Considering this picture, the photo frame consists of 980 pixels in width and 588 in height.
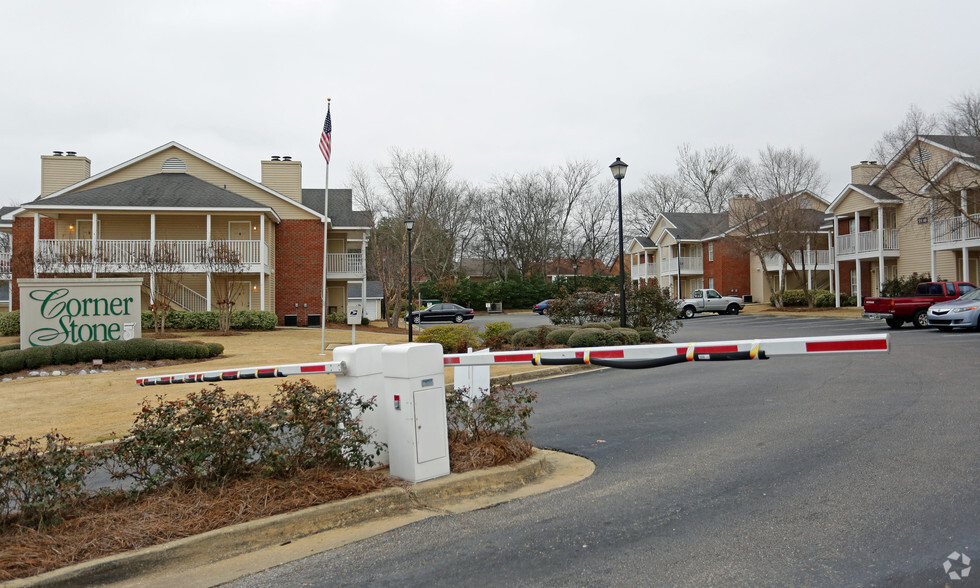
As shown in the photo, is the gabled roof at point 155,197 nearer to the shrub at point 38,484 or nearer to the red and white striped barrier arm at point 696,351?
the shrub at point 38,484

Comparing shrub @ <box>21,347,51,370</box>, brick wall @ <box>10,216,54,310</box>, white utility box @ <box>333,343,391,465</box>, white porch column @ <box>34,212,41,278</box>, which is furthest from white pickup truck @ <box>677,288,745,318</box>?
white utility box @ <box>333,343,391,465</box>

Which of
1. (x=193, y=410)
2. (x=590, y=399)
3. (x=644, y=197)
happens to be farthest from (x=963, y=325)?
(x=644, y=197)

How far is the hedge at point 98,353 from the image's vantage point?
15008mm

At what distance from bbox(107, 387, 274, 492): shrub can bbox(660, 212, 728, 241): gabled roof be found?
48.8 m

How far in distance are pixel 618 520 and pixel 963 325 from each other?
69.0 feet

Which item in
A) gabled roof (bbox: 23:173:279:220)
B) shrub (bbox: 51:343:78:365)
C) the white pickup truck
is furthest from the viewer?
the white pickup truck

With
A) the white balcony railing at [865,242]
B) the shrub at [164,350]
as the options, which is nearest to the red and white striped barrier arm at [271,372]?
the shrub at [164,350]

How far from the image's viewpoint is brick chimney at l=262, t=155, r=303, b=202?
34.4 m

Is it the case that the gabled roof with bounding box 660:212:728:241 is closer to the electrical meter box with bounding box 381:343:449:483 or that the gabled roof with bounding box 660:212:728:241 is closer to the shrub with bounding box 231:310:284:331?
the shrub with bounding box 231:310:284:331

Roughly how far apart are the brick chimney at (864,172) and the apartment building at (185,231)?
1148 inches

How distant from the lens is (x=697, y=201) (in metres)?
66.1

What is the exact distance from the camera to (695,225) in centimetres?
5553

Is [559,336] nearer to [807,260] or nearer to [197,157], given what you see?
[197,157]

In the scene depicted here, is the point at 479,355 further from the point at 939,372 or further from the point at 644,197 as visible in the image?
the point at 644,197
